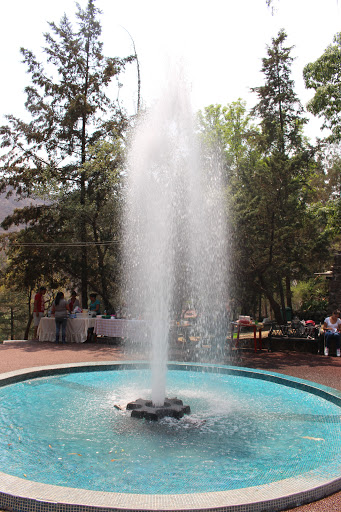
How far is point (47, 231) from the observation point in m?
22.5

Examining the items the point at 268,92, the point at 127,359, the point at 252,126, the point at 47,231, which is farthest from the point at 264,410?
the point at 252,126

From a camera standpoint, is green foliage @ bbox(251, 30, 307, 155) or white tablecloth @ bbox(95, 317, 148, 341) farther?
green foliage @ bbox(251, 30, 307, 155)

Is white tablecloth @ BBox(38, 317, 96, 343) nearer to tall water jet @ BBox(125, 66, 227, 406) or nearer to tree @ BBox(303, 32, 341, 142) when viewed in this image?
tall water jet @ BBox(125, 66, 227, 406)

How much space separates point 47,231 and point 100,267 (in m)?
3.75

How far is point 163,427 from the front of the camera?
539 centimetres

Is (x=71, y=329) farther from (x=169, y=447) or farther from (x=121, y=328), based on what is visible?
(x=169, y=447)

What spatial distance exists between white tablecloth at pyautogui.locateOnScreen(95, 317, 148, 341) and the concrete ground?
1.22 feet

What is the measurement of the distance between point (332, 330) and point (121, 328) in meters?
6.36

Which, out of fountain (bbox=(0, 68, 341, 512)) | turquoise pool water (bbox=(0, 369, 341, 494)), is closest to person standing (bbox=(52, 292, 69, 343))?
fountain (bbox=(0, 68, 341, 512))

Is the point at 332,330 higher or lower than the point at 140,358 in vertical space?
higher

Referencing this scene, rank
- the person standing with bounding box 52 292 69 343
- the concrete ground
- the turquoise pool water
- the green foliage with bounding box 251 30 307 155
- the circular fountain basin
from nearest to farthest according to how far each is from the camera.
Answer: the circular fountain basin
the turquoise pool water
the concrete ground
the person standing with bounding box 52 292 69 343
the green foliage with bounding box 251 30 307 155

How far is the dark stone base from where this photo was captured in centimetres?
571

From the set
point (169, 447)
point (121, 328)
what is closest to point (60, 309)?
point (121, 328)

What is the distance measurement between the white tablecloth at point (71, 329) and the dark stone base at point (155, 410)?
860 centimetres
